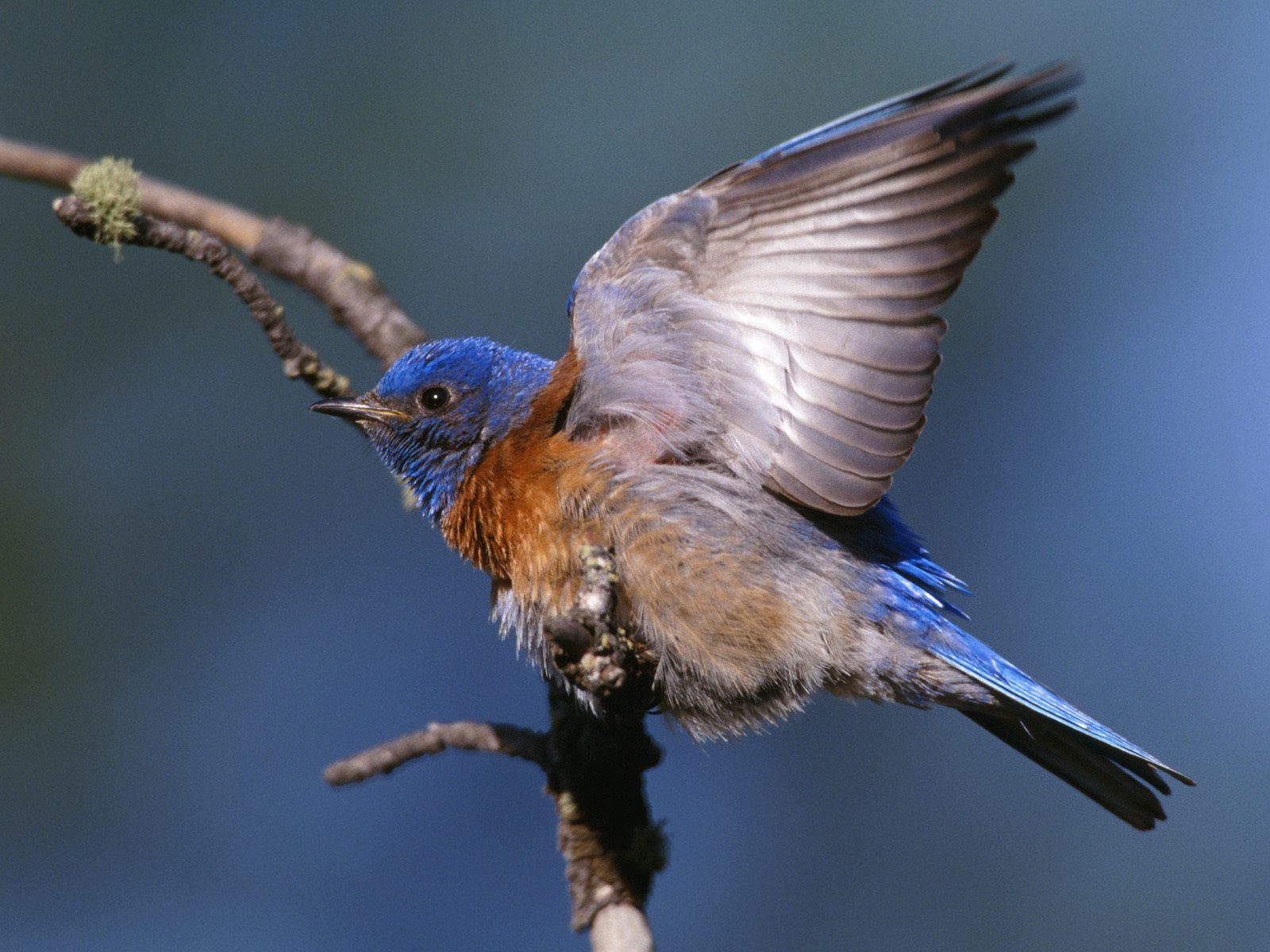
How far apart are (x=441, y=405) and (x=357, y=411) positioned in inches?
9.7

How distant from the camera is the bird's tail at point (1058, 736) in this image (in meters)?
3.21

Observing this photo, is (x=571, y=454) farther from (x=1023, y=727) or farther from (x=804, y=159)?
(x=1023, y=727)

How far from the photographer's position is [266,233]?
142 inches

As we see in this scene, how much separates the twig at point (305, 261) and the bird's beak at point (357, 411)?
230mm

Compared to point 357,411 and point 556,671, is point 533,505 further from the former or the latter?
point 357,411

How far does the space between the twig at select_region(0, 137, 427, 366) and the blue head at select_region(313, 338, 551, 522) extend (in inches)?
8.2

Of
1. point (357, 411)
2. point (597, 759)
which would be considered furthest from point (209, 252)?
point (597, 759)

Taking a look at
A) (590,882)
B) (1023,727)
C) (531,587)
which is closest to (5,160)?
(531,587)

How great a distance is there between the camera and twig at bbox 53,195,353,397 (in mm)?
2746

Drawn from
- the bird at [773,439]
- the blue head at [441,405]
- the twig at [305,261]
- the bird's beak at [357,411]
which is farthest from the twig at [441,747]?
the twig at [305,261]

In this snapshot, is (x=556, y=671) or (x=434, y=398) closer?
(x=556, y=671)

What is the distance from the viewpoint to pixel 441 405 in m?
3.55

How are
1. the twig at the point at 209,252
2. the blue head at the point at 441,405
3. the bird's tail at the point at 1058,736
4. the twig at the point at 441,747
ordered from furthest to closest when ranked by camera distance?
the blue head at the point at 441,405, the bird's tail at the point at 1058,736, the twig at the point at 441,747, the twig at the point at 209,252

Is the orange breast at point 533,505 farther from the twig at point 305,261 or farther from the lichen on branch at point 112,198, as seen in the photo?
the lichen on branch at point 112,198
